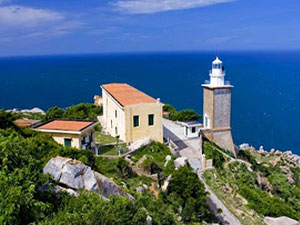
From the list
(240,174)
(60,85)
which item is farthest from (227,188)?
(60,85)

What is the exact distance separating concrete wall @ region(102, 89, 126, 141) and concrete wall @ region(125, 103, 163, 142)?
0.48 metres

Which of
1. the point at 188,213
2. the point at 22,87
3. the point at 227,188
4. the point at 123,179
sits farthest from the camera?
the point at 22,87

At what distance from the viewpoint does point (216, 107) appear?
95.3ft

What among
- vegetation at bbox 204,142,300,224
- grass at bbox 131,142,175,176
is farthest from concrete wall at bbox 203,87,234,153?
grass at bbox 131,142,175,176

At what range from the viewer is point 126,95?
28078 millimetres

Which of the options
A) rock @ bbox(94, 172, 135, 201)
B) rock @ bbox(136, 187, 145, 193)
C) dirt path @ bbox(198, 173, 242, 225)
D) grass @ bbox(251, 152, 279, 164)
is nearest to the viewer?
rock @ bbox(94, 172, 135, 201)

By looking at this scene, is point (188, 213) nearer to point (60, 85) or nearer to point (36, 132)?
point (36, 132)

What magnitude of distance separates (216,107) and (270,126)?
38936mm

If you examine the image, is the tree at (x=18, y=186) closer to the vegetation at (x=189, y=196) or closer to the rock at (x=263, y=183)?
the vegetation at (x=189, y=196)

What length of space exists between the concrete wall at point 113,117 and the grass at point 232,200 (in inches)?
284

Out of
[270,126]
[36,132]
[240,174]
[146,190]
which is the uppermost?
[36,132]

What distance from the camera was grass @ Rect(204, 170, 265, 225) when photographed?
62.7 feet

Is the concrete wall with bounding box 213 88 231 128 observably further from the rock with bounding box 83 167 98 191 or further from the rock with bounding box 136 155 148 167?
the rock with bounding box 83 167 98 191

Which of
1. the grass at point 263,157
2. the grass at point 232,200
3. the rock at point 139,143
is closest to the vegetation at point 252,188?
the grass at point 232,200
